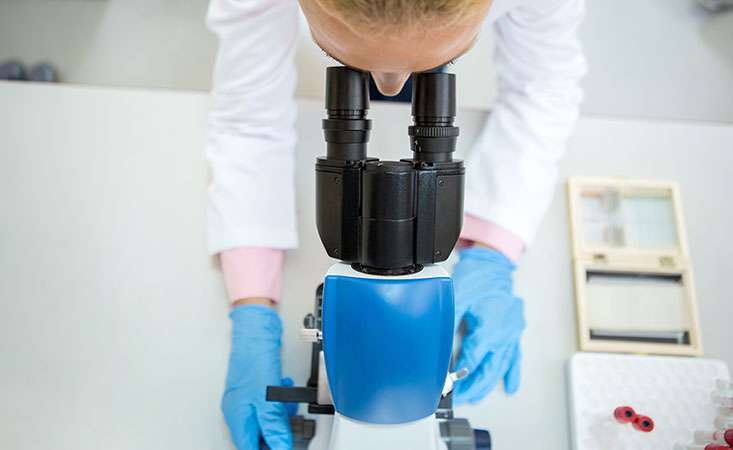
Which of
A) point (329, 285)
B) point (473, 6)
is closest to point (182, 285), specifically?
point (329, 285)

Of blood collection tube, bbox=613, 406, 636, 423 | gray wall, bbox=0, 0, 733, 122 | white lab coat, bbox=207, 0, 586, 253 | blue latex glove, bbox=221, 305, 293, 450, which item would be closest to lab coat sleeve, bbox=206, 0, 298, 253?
white lab coat, bbox=207, 0, 586, 253

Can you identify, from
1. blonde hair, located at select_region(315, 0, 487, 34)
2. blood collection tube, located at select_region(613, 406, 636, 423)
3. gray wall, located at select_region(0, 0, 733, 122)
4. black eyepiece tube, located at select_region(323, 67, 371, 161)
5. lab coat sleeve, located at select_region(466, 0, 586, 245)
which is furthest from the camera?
gray wall, located at select_region(0, 0, 733, 122)

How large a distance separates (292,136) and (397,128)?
0.20 metres

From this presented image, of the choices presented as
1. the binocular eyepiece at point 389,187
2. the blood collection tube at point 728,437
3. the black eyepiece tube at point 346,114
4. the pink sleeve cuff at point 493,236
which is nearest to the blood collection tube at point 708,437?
the blood collection tube at point 728,437

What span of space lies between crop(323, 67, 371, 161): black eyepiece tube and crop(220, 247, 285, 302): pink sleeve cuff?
0.34m

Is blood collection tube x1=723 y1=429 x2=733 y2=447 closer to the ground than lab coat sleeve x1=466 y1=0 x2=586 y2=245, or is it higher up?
closer to the ground

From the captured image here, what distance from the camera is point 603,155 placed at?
0.96 meters

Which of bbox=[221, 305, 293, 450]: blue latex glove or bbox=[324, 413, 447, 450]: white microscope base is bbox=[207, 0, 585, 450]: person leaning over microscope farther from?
bbox=[324, 413, 447, 450]: white microscope base

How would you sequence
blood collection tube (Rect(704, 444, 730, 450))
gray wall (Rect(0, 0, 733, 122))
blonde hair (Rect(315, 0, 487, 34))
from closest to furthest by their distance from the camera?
blonde hair (Rect(315, 0, 487, 34)) < blood collection tube (Rect(704, 444, 730, 450)) < gray wall (Rect(0, 0, 733, 122))

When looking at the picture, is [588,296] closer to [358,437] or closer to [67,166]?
[358,437]

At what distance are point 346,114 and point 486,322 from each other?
0.43m

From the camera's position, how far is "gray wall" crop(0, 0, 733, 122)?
1.35 metres

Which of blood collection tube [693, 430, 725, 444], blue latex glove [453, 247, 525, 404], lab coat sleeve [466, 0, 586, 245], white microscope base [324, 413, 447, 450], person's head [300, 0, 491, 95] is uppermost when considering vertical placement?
lab coat sleeve [466, 0, 586, 245]

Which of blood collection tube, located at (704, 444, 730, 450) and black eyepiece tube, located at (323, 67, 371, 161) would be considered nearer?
black eyepiece tube, located at (323, 67, 371, 161)
